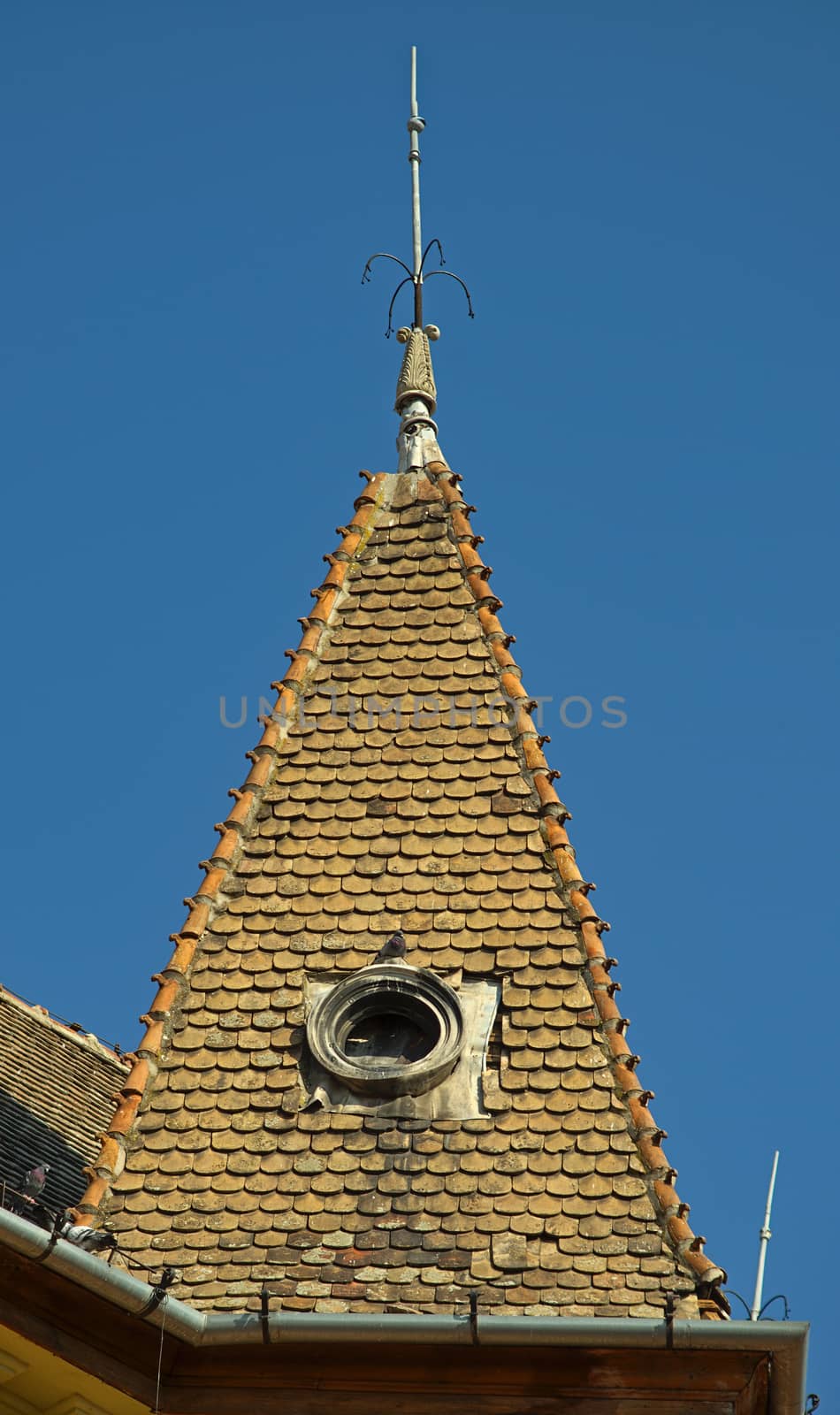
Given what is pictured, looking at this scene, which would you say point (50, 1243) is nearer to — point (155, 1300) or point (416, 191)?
point (155, 1300)

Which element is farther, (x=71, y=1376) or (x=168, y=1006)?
(x=168, y=1006)

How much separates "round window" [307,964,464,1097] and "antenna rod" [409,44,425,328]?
7282mm

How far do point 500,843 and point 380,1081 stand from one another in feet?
7.03

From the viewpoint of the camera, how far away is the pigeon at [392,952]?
53.9 feet

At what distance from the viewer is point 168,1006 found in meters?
16.7

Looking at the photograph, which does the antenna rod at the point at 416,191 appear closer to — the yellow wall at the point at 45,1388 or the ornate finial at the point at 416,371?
the ornate finial at the point at 416,371

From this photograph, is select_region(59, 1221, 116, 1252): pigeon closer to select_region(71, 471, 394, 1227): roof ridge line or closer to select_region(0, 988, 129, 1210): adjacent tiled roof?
select_region(71, 471, 394, 1227): roof ridge line

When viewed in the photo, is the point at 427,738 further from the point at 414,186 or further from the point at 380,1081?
the point at 414,186

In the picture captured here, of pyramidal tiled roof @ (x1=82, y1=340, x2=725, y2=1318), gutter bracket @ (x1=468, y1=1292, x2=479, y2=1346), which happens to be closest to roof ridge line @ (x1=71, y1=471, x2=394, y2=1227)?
pyramidal tiled roof @ (x1=82, y1=340, x2=725, y2=1318)

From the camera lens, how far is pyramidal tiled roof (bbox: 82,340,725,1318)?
14.9m

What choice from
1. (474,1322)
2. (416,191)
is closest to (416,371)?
(416,191)

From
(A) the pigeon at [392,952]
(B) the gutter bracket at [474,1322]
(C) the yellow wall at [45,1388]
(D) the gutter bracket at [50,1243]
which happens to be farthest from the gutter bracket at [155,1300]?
(A) the pigeon at [392,952]

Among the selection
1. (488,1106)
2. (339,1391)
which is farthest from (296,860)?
(339,1391)

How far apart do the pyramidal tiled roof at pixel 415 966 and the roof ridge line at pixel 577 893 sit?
18 mm
